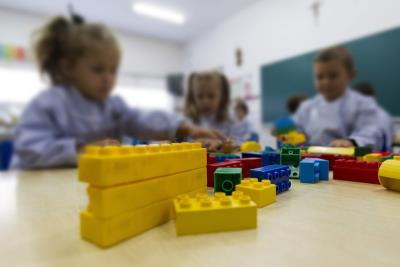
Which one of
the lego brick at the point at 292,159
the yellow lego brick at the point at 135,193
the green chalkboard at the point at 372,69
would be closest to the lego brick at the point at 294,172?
the lego brick at the point at 292,159

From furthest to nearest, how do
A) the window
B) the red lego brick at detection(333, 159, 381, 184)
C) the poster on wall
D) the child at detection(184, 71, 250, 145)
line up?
the poster on wall, the window, the child at detection(184, 71, 250, 145), the red lego brick at detection(333, 159, 381, 184)

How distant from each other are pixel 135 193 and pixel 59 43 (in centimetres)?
88

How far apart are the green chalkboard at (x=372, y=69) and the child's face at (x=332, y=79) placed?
0.67m

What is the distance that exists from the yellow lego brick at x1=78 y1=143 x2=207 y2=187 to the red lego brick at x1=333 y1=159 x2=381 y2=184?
28cm

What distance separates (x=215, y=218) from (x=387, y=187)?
0.27 m

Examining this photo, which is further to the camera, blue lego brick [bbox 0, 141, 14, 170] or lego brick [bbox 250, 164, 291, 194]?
blue lego brick [bbox 0, 141, 14, 170]

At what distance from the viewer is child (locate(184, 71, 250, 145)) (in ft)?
4.58

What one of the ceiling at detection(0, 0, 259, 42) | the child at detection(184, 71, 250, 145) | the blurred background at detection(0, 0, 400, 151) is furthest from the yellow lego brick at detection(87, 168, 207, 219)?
the ceiling at detection(0, 0, 259, 42)

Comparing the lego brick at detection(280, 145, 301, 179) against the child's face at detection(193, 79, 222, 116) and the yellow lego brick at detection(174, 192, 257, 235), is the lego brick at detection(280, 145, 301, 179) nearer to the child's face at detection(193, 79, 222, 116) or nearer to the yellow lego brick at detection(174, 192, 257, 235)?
the yellow lego brick at detection(174, 192, 257, 235)

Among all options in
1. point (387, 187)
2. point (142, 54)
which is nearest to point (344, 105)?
point (387, 187)

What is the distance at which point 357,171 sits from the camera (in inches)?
16.1

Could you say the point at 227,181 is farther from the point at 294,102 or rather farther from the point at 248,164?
the point at 294,102

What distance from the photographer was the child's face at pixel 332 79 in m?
1.21

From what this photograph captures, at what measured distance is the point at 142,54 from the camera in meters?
3.42
